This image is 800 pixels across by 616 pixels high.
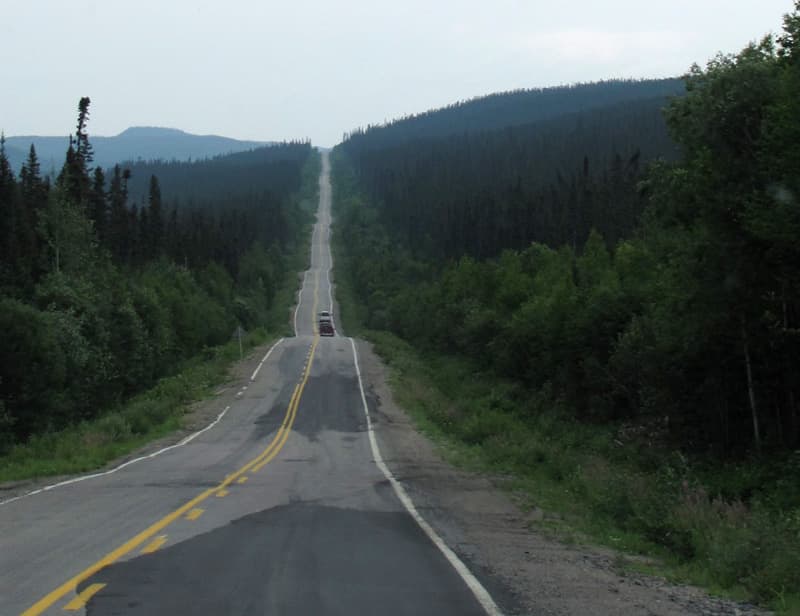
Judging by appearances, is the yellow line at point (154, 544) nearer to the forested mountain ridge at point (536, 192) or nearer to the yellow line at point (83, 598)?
the yellow line at point (83, 598)

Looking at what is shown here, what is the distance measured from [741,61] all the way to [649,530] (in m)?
12.8

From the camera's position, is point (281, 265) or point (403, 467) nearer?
point (403, 467)

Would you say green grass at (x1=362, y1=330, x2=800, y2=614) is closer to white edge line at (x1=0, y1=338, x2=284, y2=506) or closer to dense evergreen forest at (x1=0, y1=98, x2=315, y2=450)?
white edge line at (x1=0, y1=338, x2=284, y2=506)

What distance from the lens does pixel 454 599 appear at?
8125mm

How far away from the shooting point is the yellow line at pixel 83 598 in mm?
7348

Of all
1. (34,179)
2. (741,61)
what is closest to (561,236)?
(34,179)

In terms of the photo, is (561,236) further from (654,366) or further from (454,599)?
(454,599)

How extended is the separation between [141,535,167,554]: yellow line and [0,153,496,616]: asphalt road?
1 centimetres

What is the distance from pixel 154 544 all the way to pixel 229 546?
0.93 meters

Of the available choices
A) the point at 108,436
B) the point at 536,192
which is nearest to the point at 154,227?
the point at 536,192

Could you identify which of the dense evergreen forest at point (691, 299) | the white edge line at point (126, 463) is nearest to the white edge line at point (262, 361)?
the white edge line at point (126, 463)

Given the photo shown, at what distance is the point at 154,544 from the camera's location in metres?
10.4

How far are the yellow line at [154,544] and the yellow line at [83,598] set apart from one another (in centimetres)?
176

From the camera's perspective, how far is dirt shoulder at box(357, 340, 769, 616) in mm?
8203
